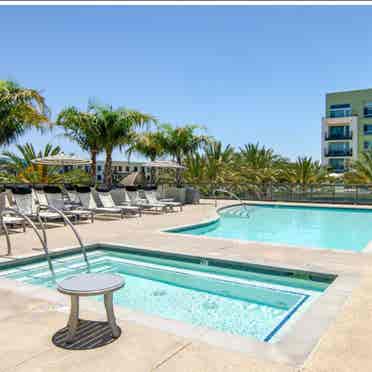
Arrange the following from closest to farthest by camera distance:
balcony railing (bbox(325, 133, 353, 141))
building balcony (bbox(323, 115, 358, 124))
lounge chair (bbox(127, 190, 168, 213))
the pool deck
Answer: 1. the pool deck
2. lounge chair (bbox(127, 190, 168, 213))
3. building balcony (bbox(323, 115, 358, 124))
4. balcony railing (bbox(325, 133, 353, 141))

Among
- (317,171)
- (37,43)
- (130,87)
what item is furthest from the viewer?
(317,171)

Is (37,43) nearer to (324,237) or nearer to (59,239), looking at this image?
(59,239)

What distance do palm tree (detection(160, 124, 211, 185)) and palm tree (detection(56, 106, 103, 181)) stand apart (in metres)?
5.01

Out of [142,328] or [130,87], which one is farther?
[130,87]

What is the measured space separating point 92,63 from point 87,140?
3.89 metres

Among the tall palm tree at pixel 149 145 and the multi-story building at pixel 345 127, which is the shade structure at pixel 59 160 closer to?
the tall palm tree at pixel 149 145

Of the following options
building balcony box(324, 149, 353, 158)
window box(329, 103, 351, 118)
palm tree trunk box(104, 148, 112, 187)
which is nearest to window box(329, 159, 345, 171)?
building balcony box(324, 149, 353, 158)

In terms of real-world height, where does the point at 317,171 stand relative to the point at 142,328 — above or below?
above

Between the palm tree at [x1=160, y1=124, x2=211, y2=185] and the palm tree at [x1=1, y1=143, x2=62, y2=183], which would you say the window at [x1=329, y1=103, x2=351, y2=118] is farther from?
the palm tree at [x1=1, y1=143, x2=62, y2=183]

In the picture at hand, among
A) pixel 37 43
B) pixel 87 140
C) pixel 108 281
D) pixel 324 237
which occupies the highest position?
pixel 37 43

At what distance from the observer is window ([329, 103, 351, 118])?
50594mm

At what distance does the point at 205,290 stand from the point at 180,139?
15925 mm

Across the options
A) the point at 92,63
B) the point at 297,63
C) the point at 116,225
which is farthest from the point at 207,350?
the point at 297,63

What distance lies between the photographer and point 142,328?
355 centimetres
